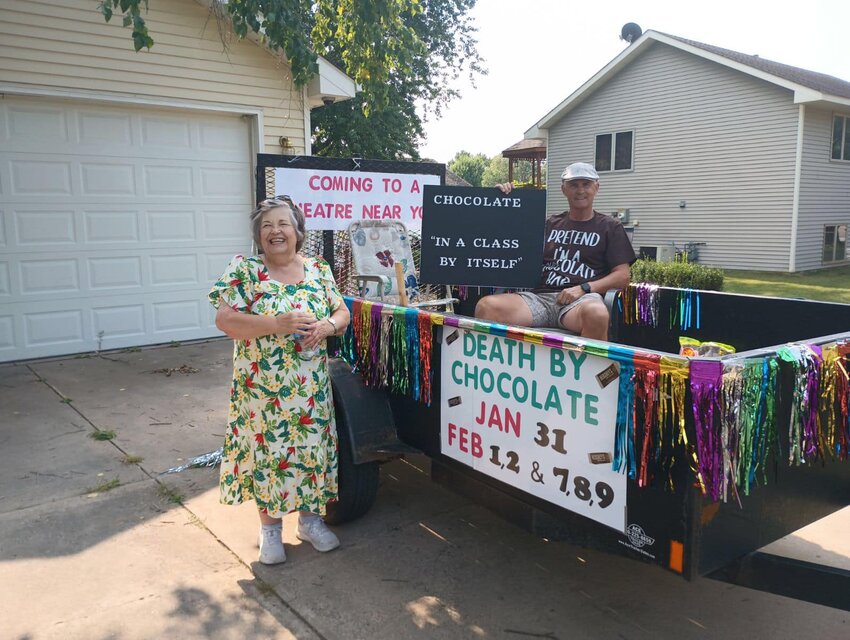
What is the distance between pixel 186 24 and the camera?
7.74 m

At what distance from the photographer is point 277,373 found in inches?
125

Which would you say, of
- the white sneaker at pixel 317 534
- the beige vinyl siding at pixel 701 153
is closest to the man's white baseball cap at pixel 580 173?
the white sneaker at pixel 317 534

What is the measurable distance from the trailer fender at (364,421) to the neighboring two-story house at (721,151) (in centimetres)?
1470

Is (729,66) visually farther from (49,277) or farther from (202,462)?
(202,462)

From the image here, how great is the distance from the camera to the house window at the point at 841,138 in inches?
651

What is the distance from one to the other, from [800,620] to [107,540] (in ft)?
10.3

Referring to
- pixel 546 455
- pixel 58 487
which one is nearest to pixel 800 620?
pixel 546 455

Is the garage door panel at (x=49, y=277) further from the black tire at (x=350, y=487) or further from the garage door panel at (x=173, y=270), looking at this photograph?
the black tire at (x=350, y=487)

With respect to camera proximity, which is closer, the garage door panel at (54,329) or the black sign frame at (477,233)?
the black sign frame at (477,233)

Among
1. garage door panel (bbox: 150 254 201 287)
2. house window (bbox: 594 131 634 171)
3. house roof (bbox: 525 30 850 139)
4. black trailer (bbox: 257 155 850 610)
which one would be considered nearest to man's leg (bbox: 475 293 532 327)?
black trailer (bbox: 257 155 850 610)

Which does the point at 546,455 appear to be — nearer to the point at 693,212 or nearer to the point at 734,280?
the point at 734,280

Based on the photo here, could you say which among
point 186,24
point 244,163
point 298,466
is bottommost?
point 298,466

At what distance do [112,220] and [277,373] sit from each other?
5175 mm

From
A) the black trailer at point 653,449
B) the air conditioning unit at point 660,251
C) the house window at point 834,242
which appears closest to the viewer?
the black trailer at point 653,449
